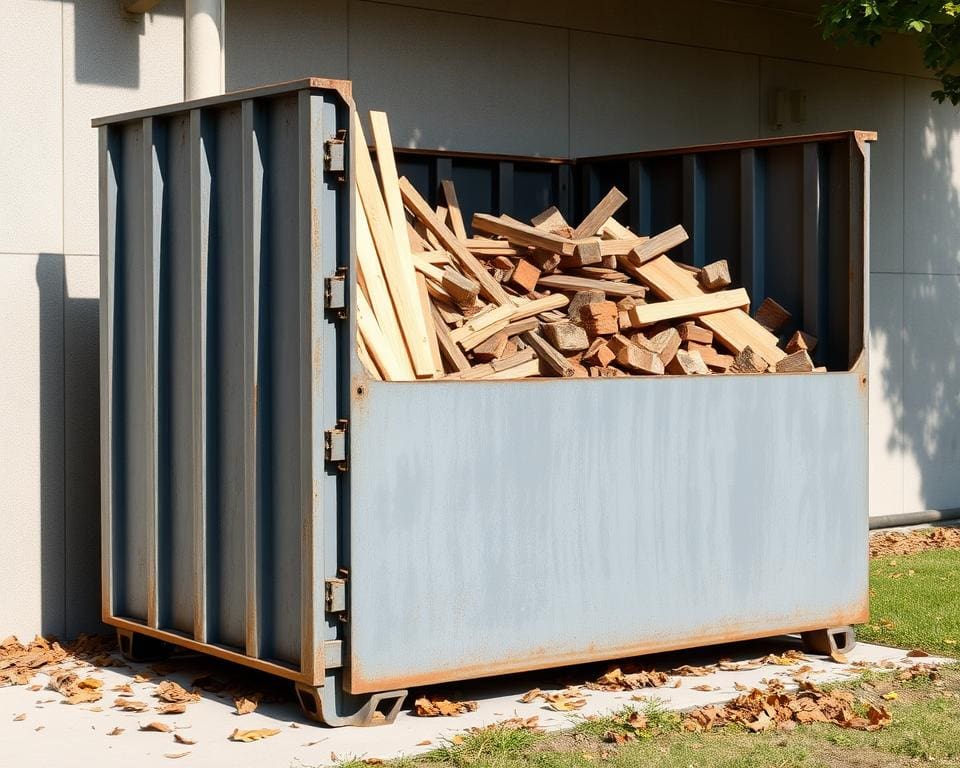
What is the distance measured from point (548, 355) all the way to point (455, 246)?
106cm

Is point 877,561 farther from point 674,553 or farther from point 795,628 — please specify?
point 674,553

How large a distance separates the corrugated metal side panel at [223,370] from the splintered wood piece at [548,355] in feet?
5.34

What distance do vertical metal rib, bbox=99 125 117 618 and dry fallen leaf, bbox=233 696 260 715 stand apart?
1262mm

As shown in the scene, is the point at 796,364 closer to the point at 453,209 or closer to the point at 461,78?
the point at 453,209

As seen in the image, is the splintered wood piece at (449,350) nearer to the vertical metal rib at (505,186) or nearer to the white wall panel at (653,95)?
the vertical metal rib at (505,186)

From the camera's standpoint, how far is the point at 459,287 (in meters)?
7.79

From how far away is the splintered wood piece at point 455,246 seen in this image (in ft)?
26.8

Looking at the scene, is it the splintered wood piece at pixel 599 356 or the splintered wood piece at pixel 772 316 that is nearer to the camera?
the splintered wood piece at pixel 599 356

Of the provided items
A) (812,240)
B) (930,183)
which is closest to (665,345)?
(812,240)

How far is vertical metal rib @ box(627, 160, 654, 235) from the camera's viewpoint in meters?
9.51

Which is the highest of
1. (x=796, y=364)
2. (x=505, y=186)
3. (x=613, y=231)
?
(x=505, y=186)

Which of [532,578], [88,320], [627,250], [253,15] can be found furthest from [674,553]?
[253,15]

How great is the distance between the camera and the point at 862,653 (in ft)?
26.0

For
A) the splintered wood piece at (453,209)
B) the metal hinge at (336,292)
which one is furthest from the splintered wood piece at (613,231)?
the metal hinge at (336,292)
